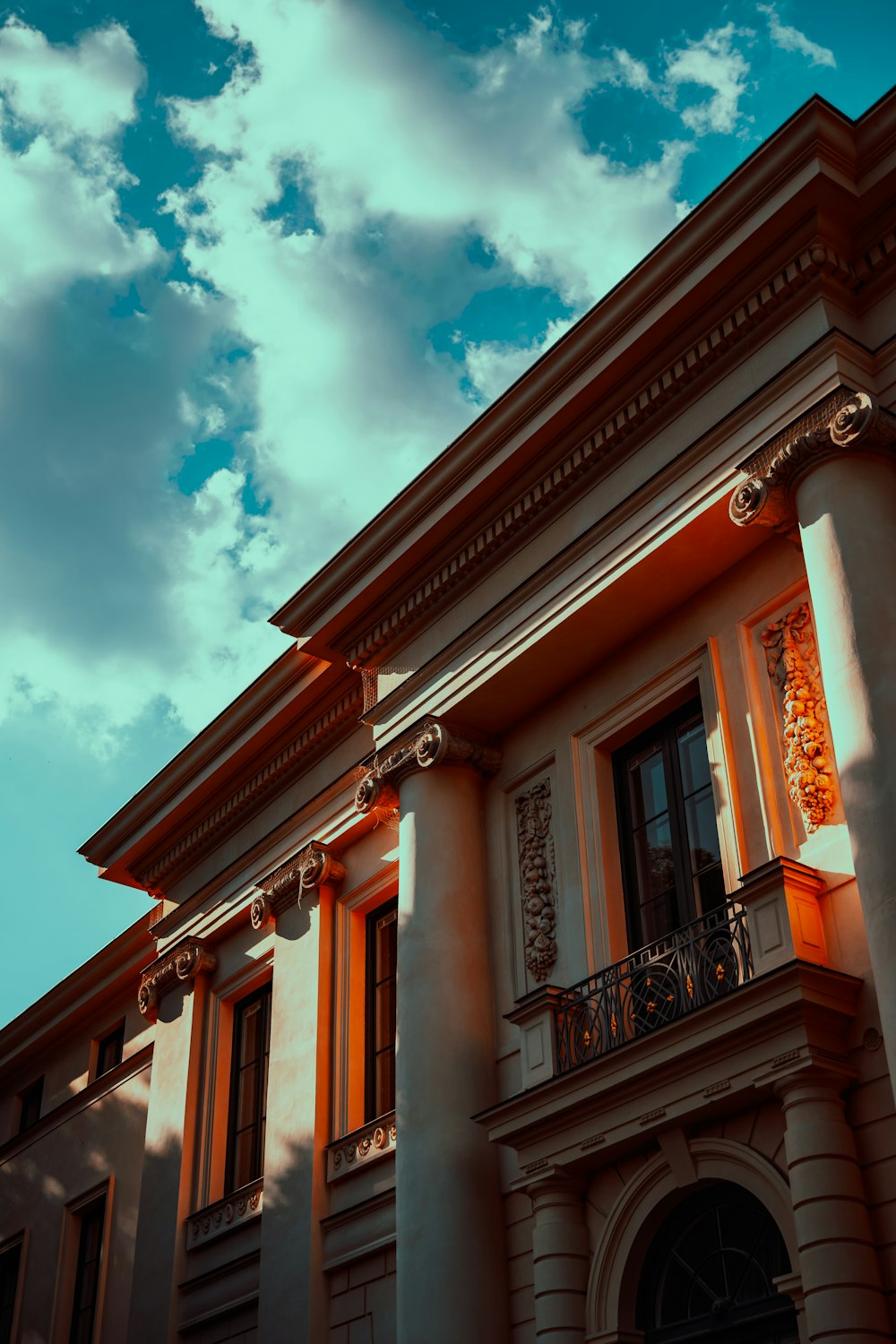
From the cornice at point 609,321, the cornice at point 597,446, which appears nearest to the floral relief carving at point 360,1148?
the cornice at point 597,446

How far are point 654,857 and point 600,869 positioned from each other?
440 millimetres

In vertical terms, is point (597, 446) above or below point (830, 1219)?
above

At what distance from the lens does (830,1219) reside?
901 centimetres

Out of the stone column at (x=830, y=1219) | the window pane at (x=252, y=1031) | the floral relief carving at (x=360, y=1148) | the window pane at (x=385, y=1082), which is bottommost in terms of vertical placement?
the stone column at (x=830, y=1219)

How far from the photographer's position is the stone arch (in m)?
10.3

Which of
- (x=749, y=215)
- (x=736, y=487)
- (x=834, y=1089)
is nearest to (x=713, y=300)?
(x=749, y=215)

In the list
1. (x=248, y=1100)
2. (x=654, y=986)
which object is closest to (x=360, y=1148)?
(x=248, y=1100)

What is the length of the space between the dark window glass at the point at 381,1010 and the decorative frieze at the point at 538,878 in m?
2.07

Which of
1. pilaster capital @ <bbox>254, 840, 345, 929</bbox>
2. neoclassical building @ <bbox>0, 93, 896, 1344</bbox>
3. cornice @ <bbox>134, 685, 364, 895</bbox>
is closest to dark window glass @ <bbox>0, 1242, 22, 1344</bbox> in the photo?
neoclassical building @ <bbox>0, 93, 896, 1344</bbox>

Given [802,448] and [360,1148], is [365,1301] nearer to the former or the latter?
[360,1148]

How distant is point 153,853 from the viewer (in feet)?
62.4

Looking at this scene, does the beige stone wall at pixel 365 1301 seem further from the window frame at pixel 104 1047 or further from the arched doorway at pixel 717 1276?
the window frame at pixel 104 1047

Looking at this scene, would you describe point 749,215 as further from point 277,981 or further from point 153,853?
point 153,853

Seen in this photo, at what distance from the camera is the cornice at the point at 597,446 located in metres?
11.5
